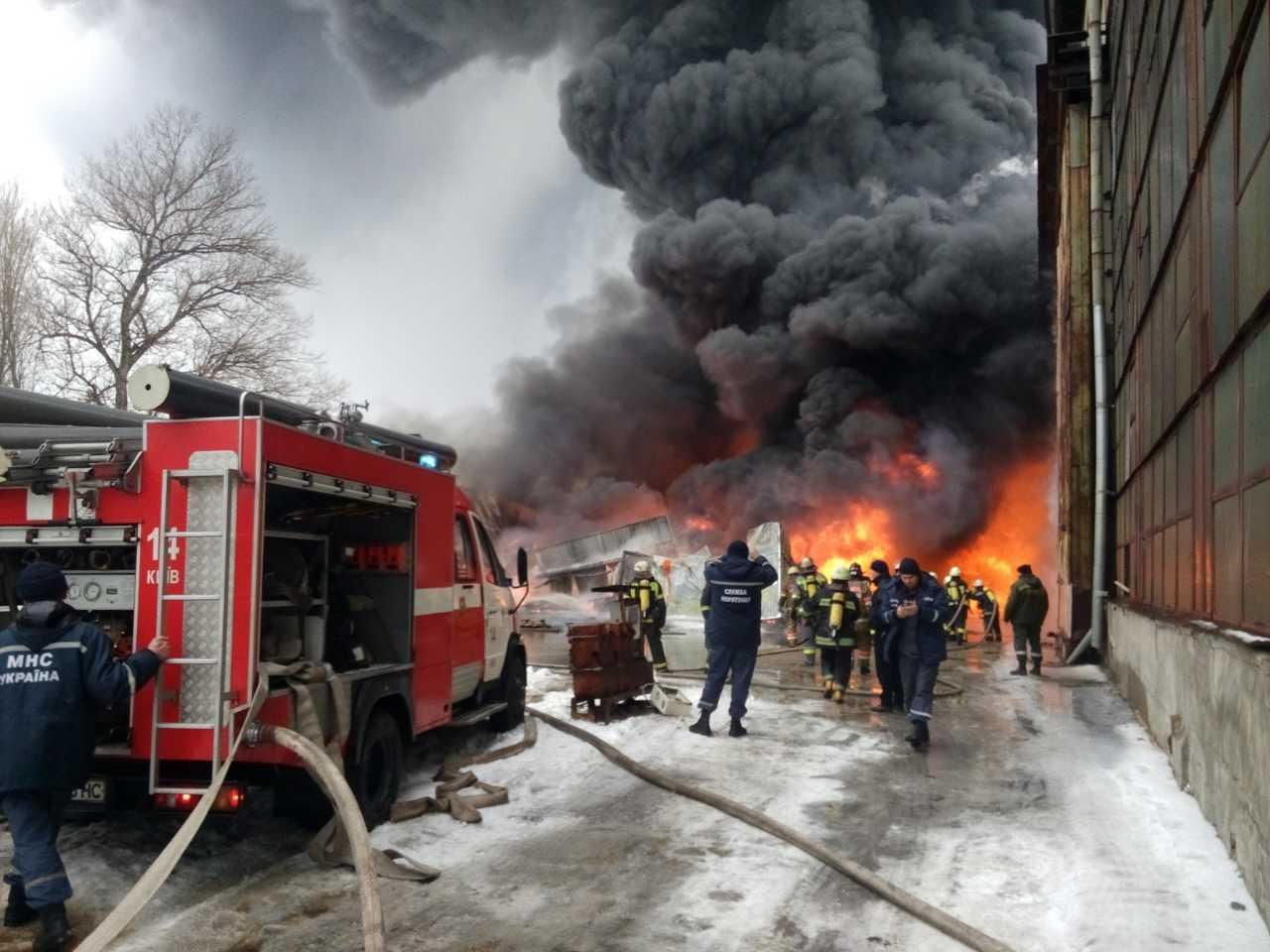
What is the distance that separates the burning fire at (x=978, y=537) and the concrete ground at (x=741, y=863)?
21.1 m

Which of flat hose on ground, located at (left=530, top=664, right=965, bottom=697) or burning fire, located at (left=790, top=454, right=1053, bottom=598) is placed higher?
burning fire, located at (left=790, top=454, right=1053, bottom=598)

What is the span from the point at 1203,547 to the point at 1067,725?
3085mm

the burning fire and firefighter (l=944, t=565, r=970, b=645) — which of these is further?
the burning fire

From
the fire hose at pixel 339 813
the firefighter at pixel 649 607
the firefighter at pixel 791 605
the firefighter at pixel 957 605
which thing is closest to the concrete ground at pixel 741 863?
the fire hose at pixel 339 813

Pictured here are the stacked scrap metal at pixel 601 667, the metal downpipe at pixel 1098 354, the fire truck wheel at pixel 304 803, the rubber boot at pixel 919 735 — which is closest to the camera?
the fire truck wheel at pixel 304 803

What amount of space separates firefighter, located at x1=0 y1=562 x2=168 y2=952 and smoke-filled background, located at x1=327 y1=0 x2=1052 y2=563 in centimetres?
2639

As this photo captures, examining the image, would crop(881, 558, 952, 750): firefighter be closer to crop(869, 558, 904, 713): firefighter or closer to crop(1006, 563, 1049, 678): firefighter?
crop(869, 558, 904, 713): firefighter

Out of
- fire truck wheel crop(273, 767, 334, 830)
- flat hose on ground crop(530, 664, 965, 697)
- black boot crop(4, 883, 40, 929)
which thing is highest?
fire truck wheel crop(273, 767, 334, 830)

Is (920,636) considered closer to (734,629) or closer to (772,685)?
(734,629)

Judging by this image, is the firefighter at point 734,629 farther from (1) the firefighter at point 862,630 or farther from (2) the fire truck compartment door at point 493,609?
(1) the firefighter at point 862,630

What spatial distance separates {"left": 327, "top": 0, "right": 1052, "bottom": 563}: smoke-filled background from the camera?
3091 cm

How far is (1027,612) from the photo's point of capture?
42.0ft

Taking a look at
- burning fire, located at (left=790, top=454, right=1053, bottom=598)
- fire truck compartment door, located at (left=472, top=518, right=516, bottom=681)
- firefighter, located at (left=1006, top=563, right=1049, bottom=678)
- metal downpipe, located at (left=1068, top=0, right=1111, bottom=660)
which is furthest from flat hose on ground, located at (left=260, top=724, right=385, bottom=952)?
burning fire, located at (left=790, top=454, right=1053, bottom=598)

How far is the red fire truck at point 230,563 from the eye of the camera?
455 cm
